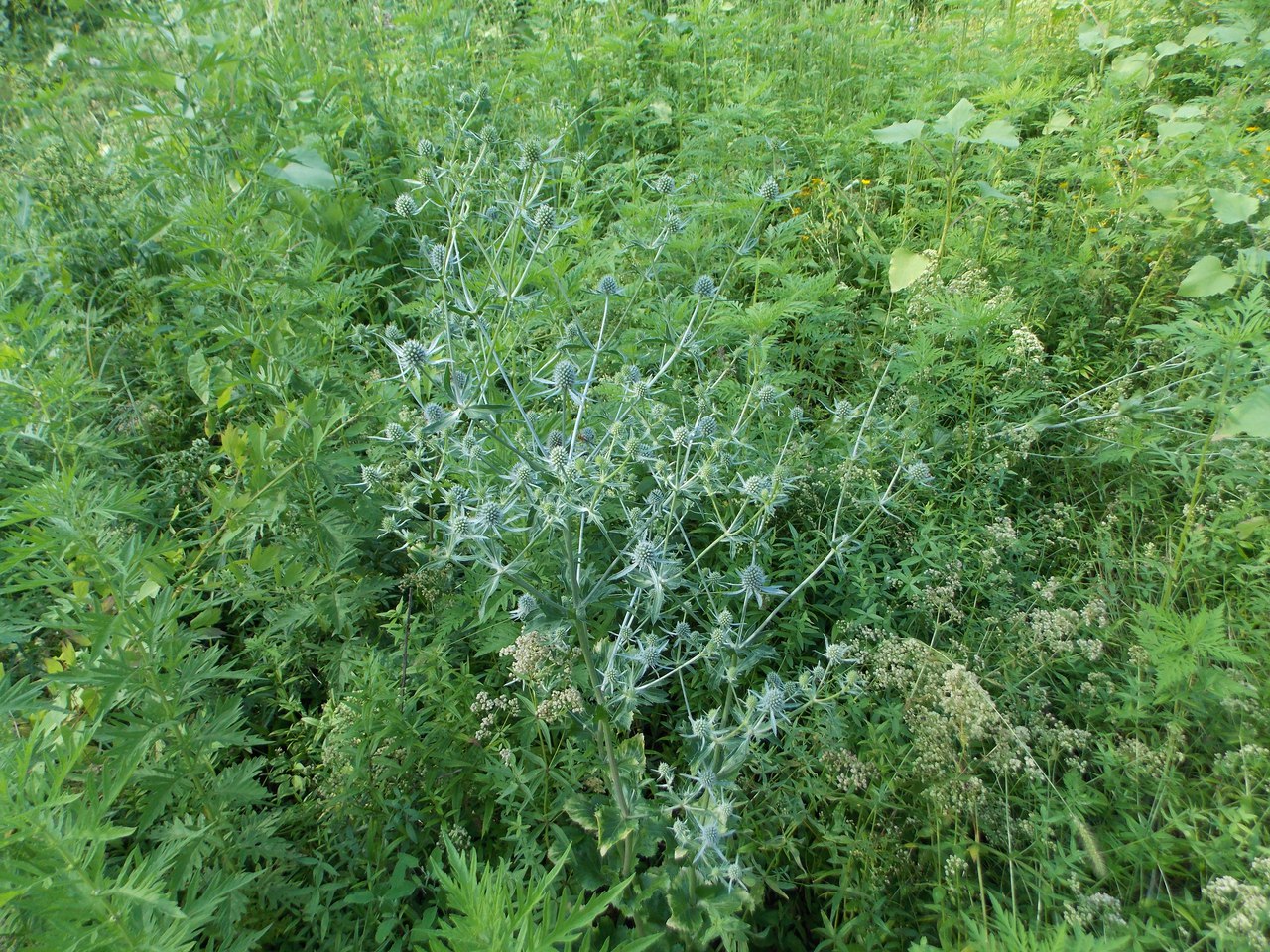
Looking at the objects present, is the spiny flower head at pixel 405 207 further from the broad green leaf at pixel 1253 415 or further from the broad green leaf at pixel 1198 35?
the broad green leaf at pixel 1198 35

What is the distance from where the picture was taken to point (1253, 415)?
2.40 meters

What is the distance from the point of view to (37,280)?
3.31 metres

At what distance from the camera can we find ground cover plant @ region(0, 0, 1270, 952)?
1791 millimetres

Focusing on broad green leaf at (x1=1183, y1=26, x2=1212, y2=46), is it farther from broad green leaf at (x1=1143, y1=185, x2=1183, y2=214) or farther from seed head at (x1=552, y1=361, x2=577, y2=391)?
seed head at (x1=552, y1=361, x2=577, y2=391)

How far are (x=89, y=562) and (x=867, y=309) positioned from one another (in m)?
3.17

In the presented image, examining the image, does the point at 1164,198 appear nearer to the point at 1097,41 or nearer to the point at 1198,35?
the point at 1198,35

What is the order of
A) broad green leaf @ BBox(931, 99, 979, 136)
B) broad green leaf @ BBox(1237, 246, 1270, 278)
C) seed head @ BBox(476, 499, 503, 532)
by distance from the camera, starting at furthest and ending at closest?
broad green leaf @ BBox(931, 99, 979, 136)
broad green leaf @ BBox(1237, 246, 1270, 278)
seed head @ BBox(476, 499, 503, 532)

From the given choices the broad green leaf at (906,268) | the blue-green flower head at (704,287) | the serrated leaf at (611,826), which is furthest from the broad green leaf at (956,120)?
the serrated leaf at (611,826)

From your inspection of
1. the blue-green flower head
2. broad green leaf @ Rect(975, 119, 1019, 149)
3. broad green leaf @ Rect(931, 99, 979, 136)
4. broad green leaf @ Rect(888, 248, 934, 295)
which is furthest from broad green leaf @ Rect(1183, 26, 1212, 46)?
the blue-green flower head

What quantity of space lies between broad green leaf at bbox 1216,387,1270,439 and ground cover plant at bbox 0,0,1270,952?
80 mm

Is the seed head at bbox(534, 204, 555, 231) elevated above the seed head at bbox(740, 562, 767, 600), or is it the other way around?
the seed head at bbox(534, 204, 555, 231)

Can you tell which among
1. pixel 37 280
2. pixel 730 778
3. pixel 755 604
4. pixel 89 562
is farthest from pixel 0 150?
pixel 730 778

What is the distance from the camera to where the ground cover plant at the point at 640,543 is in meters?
1.79

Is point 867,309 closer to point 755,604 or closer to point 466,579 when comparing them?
point 755,604
